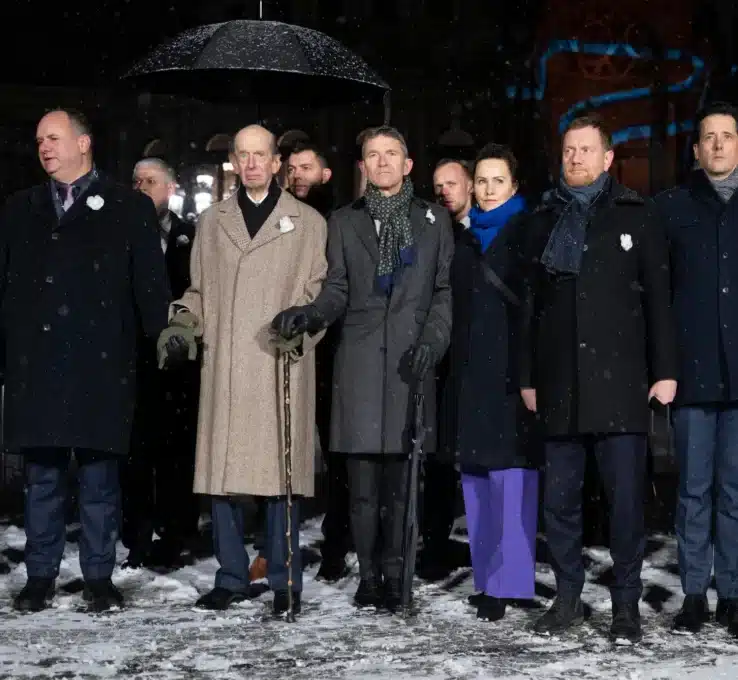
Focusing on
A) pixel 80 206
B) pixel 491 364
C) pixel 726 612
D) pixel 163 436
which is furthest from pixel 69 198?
pixel 726 612

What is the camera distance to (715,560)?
22.7ft

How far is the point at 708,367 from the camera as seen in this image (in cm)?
680

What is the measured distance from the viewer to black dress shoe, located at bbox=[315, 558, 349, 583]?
311 inches

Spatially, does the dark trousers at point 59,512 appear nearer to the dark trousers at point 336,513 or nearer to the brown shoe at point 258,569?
the brown shoe at point 258,569

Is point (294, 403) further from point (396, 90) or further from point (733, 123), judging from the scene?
point (396, 90)

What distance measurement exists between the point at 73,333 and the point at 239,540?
43.4 inches

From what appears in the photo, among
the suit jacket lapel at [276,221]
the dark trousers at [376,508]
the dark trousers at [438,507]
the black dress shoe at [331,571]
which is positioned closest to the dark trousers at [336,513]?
the black dress shoe at [331,571]

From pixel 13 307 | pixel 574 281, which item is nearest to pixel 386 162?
pixel 574 281

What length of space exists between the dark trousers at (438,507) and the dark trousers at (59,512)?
160 centimetres

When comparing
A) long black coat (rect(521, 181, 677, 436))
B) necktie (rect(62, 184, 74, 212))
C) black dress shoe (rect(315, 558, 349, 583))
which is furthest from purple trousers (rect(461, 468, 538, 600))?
necktie (rect(62, 184, 74, 212))

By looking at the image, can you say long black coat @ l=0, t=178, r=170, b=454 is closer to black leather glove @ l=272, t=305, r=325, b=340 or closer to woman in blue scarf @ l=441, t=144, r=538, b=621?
black leather glove @ l=272, t=305, r=325, b=340

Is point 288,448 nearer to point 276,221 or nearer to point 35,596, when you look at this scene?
point 276,221

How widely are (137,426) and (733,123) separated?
10.5 ft

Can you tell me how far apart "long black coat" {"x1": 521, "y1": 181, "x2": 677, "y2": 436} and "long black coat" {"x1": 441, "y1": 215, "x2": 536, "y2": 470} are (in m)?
0.35
